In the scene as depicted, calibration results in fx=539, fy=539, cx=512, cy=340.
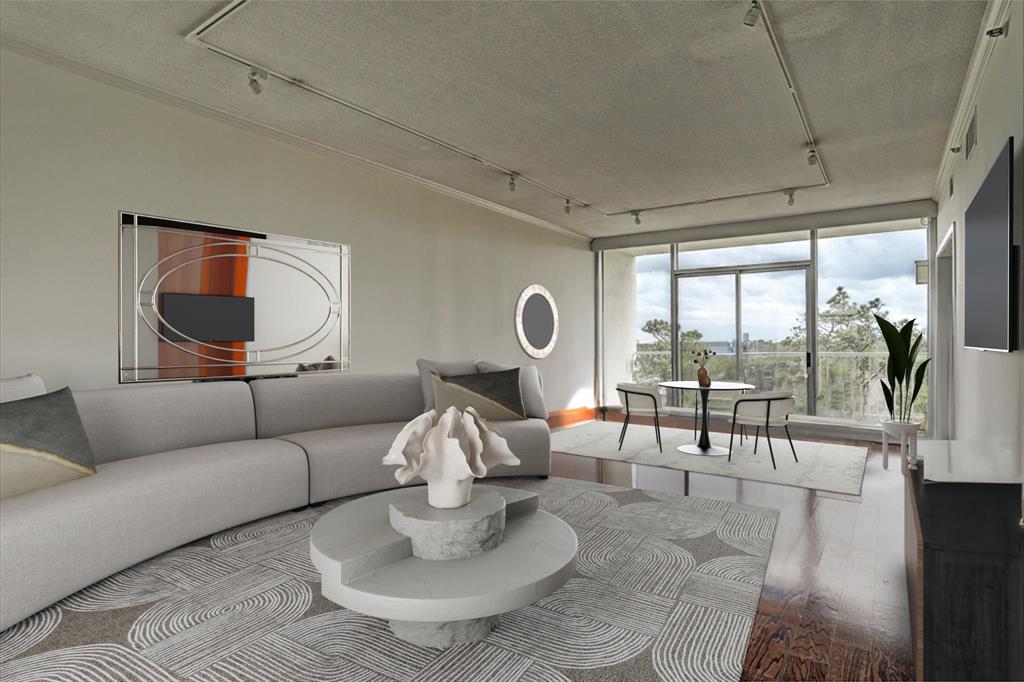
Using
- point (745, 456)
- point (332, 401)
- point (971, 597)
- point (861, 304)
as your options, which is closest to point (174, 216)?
point (332, 401)

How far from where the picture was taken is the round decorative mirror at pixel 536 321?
6674 millimetres

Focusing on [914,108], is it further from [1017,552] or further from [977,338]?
[1017,552]

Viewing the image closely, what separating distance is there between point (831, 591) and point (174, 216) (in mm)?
4321

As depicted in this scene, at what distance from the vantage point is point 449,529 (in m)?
1.92

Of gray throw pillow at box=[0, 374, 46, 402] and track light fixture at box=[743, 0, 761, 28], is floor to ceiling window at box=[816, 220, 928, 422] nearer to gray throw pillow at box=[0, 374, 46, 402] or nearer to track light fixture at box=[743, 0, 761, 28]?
track light fixture at box=[743, 0, 761, 28]

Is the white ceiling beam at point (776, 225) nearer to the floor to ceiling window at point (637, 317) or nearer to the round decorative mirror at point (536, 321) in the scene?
the floor to ceiling window at point (637, 317)

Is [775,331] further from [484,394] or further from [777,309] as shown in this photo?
[484,394]

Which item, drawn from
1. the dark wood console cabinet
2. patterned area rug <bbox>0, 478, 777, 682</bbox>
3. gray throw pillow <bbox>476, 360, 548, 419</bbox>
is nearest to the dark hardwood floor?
patterned area rug <bbox>0, 478, 777, 682</bbox>

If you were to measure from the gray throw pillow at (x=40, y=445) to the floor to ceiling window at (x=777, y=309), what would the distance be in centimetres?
650

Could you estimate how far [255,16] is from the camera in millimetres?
2609

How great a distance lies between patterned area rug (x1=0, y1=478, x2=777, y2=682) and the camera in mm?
1754

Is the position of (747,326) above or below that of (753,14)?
below

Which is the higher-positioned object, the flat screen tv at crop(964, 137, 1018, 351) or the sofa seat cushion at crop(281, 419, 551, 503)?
the flat screen tv at crop(964, 137, 1018, 351)

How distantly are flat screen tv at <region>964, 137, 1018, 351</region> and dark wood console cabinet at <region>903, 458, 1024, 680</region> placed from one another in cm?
91
